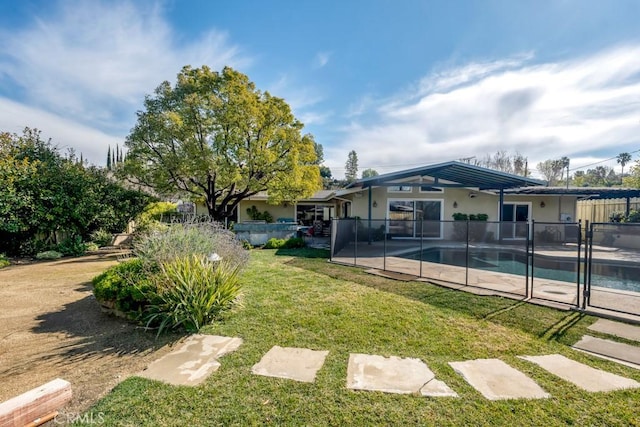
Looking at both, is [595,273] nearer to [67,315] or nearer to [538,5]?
[538,5]

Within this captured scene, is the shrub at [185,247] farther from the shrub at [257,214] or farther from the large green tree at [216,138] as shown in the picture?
the shrub at [257,214]

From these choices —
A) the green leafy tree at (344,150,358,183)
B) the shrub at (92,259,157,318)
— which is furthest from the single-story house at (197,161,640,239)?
the green leafy tree at (344,150,358,183)

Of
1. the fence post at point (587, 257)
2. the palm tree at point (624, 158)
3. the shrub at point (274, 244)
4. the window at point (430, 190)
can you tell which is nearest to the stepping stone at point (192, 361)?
the fence post at point (587, 257)

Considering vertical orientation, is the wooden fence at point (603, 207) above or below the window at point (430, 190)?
below

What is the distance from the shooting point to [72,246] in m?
11.5

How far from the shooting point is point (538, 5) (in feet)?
23.2

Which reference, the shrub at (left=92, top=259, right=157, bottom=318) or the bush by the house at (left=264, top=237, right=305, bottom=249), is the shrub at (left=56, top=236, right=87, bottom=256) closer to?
the bush by the house at (left=264, top=237, right=305, bottom=249)

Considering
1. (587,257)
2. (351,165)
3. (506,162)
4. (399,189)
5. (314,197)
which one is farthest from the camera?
(351,165)

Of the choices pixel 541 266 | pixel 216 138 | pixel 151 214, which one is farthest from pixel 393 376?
pixel 151 214

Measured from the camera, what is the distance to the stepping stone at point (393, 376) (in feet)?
8.82

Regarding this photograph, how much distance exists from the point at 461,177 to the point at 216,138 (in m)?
11.5

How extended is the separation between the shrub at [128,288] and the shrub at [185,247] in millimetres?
245

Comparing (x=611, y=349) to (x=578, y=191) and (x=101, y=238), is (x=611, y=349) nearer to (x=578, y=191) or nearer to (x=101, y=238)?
(x=578, y=191)

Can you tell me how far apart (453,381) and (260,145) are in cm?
1129
